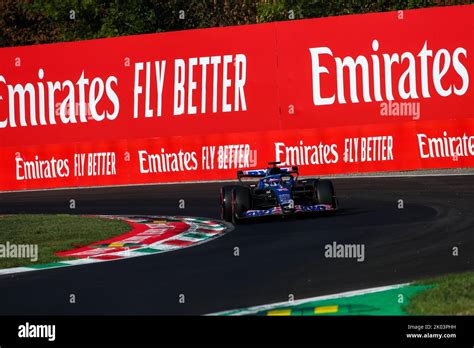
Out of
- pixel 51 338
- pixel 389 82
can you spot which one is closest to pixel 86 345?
pixel 51 338

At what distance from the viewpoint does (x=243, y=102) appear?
28.3 m

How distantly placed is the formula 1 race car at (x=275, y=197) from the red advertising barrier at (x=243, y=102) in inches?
310

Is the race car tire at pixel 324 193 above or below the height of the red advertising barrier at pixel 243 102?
below

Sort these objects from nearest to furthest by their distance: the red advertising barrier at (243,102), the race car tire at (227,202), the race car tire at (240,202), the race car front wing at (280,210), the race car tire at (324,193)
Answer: the race car front wing at (280,210) → the race car tire at (240,202) → the race car tire at (324,193) → the race car tire at (227,202) → the red advertising barrier at (243,102)

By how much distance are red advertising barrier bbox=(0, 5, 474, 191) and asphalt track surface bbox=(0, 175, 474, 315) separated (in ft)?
17.5

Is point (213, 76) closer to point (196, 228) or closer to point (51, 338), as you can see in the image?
point (196, 228)

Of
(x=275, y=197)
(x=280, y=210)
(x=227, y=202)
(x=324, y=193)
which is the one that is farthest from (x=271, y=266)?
(x=227, y=202)

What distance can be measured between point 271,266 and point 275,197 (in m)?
5.01

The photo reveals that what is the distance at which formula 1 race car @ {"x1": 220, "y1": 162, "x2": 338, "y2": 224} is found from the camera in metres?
17.6

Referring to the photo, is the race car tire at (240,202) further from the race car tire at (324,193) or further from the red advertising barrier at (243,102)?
the red advertising barrier at (243,102)

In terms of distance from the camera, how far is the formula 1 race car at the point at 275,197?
17578 millimetres

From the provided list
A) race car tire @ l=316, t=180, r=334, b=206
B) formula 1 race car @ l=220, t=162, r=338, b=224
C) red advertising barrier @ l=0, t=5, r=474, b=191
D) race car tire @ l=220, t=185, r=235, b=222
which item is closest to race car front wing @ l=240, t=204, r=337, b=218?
formula 1 race car @ l=220, t=162, r=338, b=224

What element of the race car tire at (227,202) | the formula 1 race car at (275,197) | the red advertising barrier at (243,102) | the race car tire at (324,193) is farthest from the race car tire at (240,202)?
the red advertising barrier at (243,102)

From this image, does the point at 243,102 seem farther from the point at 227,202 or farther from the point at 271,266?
the point at 271,266
